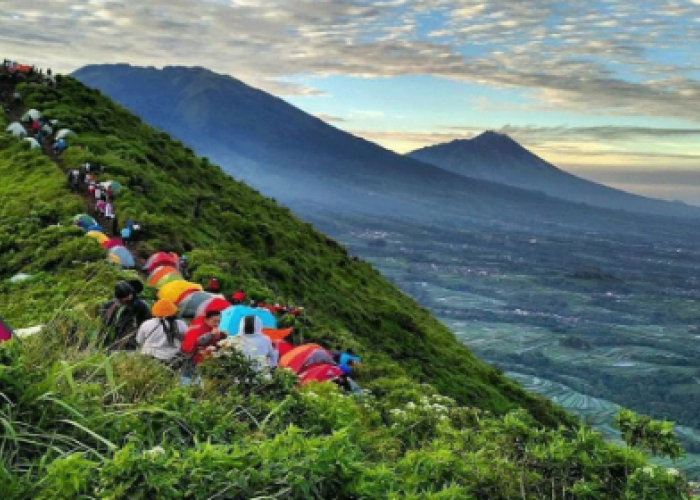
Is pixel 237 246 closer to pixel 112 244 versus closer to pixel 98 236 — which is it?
pixel 112 244

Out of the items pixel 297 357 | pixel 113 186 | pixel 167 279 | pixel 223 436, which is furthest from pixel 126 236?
pixel 223 436

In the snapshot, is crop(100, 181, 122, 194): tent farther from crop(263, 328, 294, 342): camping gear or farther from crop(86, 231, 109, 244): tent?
crop(263, 328, 294, 342): camping gear

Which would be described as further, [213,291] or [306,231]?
[306,231]

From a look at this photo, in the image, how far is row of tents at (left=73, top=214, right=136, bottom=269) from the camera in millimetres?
18342

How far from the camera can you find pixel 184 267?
19.3 meters

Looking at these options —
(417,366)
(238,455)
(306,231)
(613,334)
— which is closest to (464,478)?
(238,455)

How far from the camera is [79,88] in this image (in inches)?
1766

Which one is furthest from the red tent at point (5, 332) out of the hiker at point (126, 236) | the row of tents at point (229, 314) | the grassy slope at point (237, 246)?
the hiker at point (126, 236)

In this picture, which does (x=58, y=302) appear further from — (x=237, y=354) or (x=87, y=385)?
(x=87, y=385)

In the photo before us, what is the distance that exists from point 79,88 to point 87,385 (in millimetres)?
44880

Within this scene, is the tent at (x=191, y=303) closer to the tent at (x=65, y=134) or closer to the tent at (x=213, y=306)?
the tent at (x=213, y=306)

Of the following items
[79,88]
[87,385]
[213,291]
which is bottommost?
[213,291]

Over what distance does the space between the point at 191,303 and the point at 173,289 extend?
1.91 ft

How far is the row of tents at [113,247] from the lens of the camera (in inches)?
722
